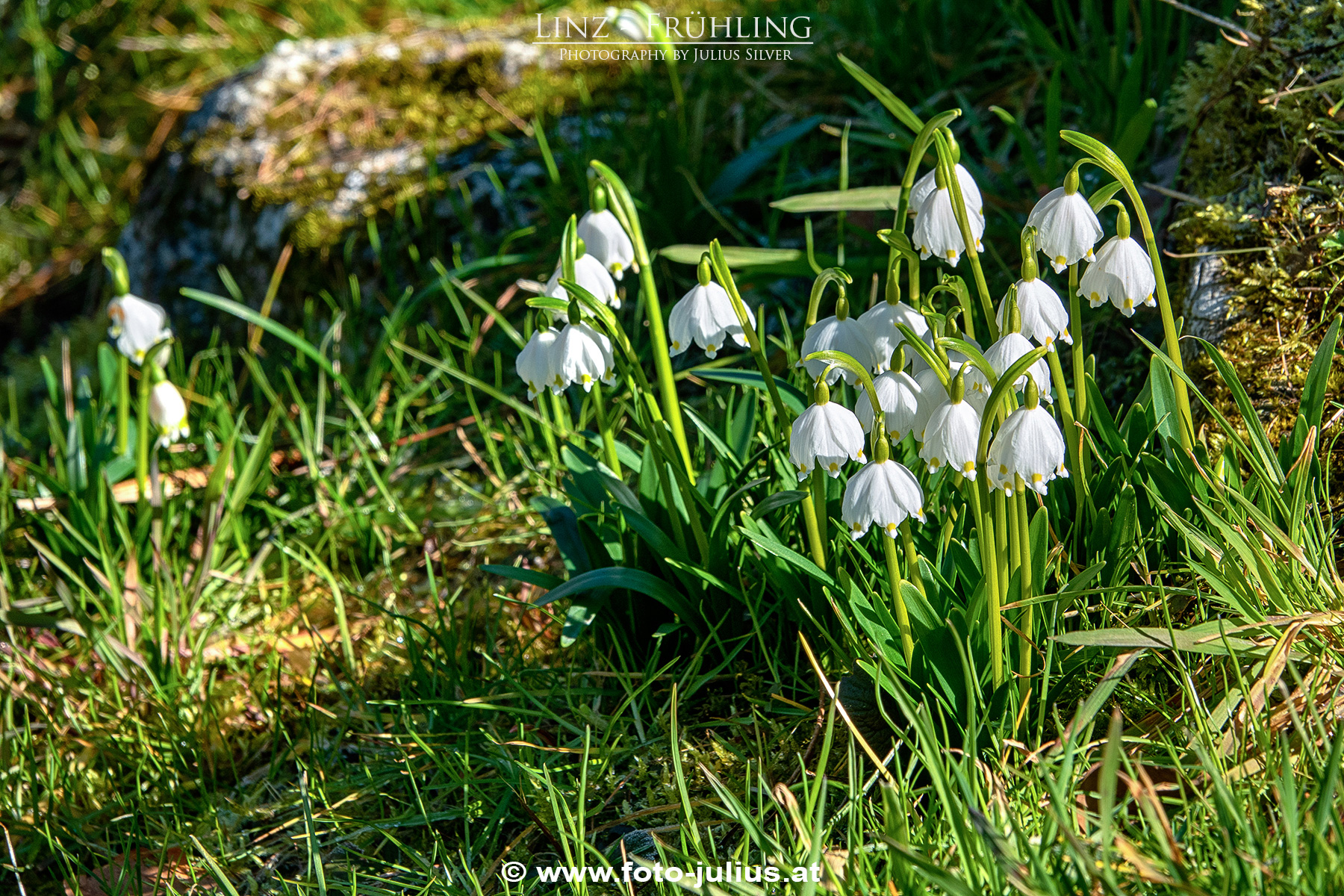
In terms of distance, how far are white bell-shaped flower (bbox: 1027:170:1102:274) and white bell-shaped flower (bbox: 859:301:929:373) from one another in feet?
0.63

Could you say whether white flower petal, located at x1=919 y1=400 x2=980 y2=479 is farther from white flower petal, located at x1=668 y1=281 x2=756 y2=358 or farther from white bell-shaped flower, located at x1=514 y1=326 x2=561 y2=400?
white bell-shaped flower, located at x1=514 y1=326 x2=561 y2=400

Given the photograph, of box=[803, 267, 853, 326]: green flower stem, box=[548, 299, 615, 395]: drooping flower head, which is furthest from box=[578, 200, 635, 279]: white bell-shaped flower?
box=[803, 267, 853, 326]: green flower stem

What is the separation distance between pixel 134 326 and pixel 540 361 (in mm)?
1300

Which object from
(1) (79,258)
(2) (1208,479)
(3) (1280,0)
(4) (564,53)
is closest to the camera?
(2) (1208,479)

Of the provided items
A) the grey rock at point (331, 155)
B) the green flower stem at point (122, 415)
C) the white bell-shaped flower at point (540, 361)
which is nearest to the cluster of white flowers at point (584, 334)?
the white bell-shaped flower at point (540, 361)

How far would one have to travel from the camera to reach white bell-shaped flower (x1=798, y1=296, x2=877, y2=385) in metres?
1.34

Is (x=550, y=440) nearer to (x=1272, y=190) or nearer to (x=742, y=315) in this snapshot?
(x=742, y=315)

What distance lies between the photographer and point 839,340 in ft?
4.42

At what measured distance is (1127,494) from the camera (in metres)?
1.44

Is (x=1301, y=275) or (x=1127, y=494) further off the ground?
(x=1301, y=275)

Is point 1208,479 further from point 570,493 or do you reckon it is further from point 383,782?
point 383,782

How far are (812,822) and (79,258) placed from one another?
4528mm

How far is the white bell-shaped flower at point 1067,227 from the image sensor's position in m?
1.31

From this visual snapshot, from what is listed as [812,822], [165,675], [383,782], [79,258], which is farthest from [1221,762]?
[79,258]
